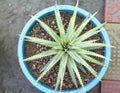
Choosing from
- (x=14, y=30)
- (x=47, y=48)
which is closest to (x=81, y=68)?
(x=47, y=48)

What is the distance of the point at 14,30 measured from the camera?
249 cm

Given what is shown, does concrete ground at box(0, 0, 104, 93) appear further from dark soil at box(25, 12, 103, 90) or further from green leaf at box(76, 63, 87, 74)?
green leaf at box(76, 63, 87, 74)

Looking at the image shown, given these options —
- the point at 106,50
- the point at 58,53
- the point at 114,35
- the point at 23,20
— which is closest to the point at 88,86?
the point at 106,50

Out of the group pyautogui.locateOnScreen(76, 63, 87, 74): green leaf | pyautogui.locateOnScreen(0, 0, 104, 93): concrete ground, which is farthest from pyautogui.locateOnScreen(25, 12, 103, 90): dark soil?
pyautogui.locateOnScreen(0, 0, 104, 93): concrete ground

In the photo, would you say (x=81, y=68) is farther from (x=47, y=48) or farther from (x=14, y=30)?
(x=14, y=30)

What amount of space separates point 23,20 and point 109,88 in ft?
2.65

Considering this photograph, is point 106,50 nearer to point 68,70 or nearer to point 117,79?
point 68,70

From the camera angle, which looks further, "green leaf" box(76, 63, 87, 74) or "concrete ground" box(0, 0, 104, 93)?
"concrete ground" box(0, 0, 104, 93)

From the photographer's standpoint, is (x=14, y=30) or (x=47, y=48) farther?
(x=14, y=30)

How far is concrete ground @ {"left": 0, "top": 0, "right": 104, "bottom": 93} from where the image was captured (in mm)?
2471

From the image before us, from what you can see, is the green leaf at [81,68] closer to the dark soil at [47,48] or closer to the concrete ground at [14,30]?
the dark soil at [47,48]

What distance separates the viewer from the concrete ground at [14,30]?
2471mm

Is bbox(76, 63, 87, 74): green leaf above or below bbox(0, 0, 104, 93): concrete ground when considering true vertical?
below

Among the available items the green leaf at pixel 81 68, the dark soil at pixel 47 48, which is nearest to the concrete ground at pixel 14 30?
the dark soil at pixel 47 48
